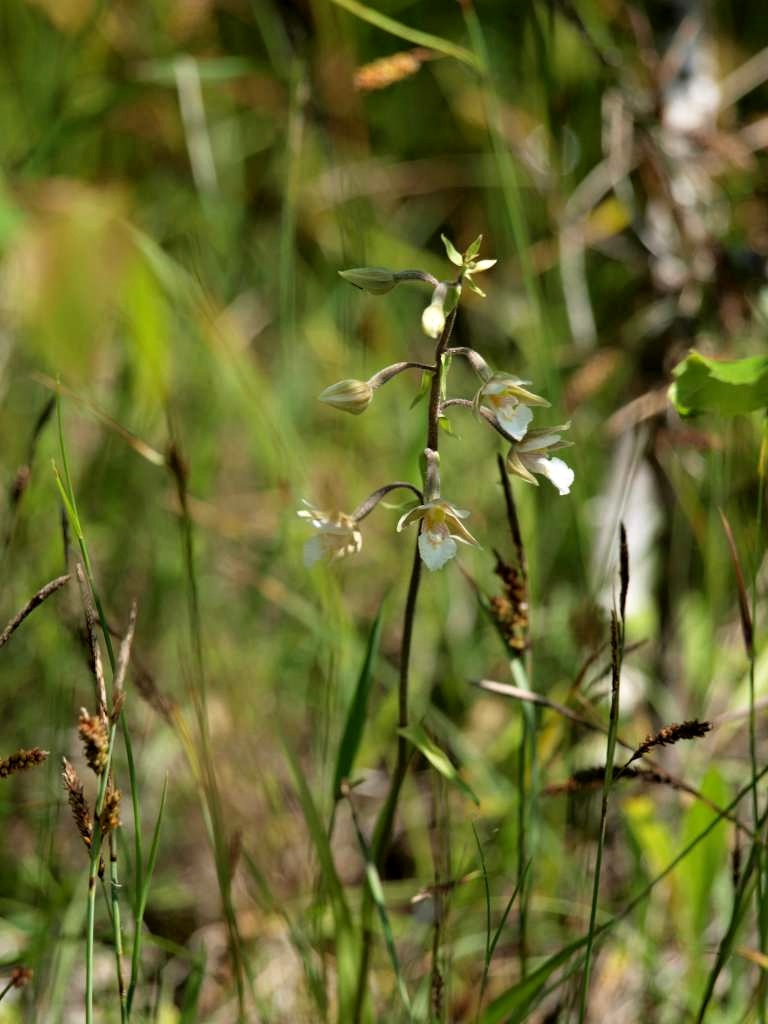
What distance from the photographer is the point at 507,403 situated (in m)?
0.96

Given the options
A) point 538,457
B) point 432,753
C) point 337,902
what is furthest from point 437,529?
point 337,902

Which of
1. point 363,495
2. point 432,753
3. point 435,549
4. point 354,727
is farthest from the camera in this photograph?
point 363,495

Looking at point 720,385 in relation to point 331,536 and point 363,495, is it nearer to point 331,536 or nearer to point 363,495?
point 331,536

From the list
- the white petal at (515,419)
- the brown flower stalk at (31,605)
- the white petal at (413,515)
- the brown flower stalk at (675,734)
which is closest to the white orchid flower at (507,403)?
the white petal at (515,419)

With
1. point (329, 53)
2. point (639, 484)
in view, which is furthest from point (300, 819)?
point (329, 53)

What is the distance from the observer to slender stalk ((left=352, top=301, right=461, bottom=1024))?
0.95 meters

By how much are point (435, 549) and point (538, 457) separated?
145 millimetres

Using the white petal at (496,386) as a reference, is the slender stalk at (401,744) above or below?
below

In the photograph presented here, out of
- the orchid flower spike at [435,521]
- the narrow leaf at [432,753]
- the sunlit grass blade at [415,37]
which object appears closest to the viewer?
the orchid flower spike at [435,521]

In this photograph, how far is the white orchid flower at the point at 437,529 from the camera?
90cm

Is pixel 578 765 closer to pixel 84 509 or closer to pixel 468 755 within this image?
pixel 468 755

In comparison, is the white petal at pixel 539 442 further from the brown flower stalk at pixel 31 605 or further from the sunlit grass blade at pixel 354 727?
the brown flower stalk at pixel 31 605

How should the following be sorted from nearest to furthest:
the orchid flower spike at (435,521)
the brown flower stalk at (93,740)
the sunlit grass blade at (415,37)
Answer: the brown flower stalk at (93,740) < the orchid flower spike at (435,521) < the sunlit grass blade at (415,37)

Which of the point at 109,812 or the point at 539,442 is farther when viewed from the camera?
the point at 539,442
